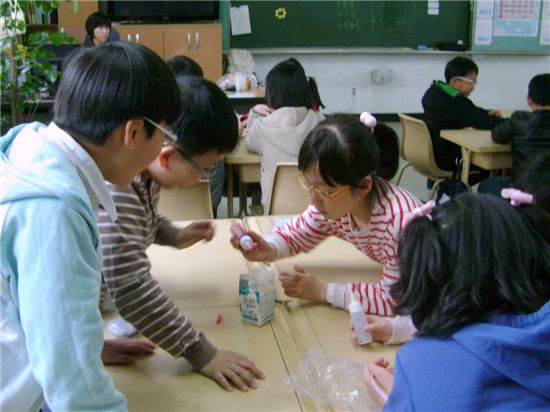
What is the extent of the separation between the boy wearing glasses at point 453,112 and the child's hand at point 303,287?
3197 millimetres

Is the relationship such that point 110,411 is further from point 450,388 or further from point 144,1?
point 144,1

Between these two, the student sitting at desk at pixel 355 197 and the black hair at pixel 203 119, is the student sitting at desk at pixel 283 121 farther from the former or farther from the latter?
the black hair at pixel 203 119

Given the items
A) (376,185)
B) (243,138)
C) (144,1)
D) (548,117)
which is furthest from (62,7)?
(376,185)

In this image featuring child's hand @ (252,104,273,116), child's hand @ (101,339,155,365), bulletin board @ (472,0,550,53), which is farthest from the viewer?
bulletin board @ (472,0,550,53)

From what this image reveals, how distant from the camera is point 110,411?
2.77ft

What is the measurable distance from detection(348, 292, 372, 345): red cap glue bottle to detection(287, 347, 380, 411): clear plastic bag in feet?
0.27

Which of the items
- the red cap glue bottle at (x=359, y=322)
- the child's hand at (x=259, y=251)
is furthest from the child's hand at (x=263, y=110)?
the red cap glue bottle at (x=359, y=322)

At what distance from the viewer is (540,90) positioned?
3.92 metres

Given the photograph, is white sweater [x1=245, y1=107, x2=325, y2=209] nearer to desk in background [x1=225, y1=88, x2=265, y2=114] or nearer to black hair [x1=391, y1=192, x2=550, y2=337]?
desk in background [x1=225, y1=88, x2=265, y2=114]

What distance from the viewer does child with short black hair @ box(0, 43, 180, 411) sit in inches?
30.0

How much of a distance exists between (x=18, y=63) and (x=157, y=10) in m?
2.27

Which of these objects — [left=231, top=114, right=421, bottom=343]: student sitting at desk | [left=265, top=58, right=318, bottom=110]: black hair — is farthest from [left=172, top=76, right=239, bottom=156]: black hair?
[left=265, top=58, right=318, bottom=110]: black hair

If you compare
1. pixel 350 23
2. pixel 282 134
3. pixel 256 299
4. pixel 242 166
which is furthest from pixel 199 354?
pixel 350 23

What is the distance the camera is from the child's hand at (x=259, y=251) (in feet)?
5.40
